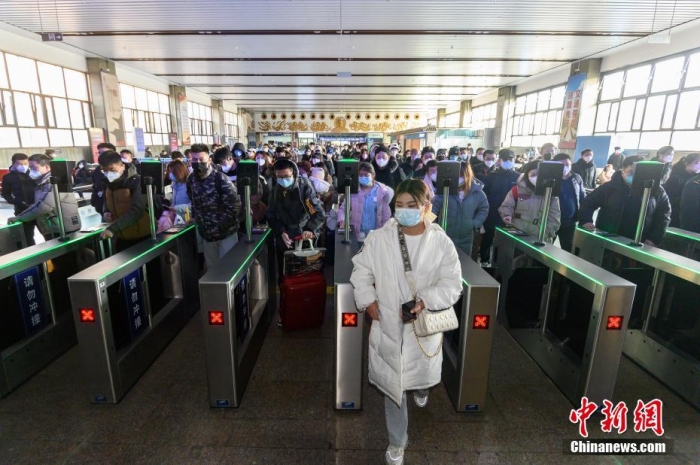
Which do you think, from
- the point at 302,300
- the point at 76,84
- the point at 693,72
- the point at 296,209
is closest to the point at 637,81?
the point at 693,72

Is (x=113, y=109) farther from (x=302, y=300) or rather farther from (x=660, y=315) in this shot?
(x=660, y=315)

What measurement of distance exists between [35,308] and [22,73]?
1187 cm

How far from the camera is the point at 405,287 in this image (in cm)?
196

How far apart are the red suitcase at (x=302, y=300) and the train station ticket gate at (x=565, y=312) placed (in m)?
1.75

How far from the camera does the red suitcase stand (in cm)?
351

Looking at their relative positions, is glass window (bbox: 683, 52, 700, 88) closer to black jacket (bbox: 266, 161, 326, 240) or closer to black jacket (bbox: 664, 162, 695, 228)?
black jacket (bbox: 664, 162, 695, 228)

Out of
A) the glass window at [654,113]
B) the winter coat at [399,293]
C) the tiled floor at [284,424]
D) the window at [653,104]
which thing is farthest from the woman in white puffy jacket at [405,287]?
the glass window at [654,113]

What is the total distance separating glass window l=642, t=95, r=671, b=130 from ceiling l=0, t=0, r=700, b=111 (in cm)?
199

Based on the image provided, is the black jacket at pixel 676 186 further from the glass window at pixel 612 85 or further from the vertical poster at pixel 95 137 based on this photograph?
the vertical poster at pixel 95 137

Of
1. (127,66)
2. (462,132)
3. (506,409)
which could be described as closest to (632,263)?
(506,409)

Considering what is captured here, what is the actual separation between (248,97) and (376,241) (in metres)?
26.1

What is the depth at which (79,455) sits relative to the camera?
7.36 ft

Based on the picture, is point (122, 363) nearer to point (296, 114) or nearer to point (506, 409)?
point (506, 409)

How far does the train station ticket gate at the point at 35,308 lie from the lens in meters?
2.84
